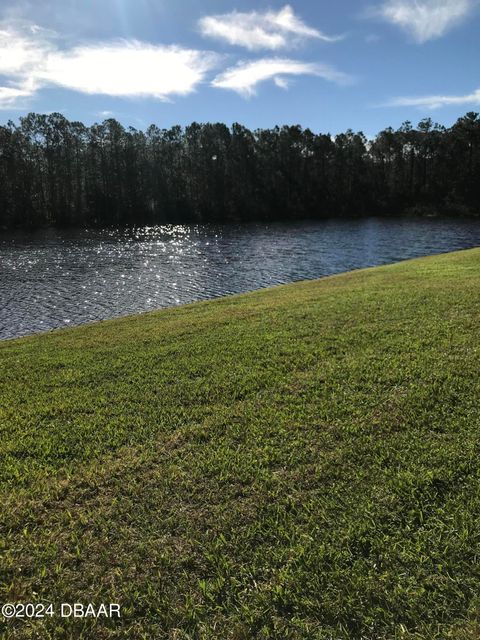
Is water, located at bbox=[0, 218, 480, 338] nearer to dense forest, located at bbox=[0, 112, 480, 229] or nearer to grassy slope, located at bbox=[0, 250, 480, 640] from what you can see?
grassy slope, located at bbox=[0, 250, 480, 640]

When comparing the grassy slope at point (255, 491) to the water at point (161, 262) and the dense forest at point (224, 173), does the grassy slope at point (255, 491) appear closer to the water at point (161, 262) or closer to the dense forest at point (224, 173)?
the water at point (161, 262)

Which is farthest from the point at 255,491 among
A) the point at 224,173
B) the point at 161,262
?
the point at 224,173

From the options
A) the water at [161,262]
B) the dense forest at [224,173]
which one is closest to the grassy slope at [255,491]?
the water at [161,262]

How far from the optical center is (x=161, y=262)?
3156 centimetres

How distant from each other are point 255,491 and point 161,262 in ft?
95.2

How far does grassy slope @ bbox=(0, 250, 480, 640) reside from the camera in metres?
2.71

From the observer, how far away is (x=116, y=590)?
2887 millimetres

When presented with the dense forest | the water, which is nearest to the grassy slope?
the water

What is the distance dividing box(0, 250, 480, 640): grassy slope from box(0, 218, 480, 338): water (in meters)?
11.3

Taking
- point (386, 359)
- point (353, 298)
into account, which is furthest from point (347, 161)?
point (386, 359)

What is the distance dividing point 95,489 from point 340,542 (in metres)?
2.18

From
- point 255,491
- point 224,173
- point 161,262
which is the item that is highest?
point 224,173

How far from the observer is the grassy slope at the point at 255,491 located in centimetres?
271

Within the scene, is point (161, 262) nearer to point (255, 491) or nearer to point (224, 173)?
point (255, 491)
